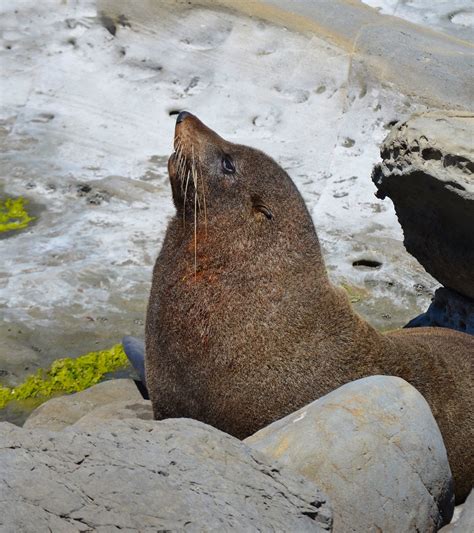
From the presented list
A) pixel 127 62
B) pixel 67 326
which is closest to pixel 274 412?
pixel 67 326

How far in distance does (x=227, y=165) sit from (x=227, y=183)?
0.11 metres

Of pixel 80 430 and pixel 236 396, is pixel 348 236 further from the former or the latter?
pixel 80 430

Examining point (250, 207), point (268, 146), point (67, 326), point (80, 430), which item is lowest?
point (67, 326)

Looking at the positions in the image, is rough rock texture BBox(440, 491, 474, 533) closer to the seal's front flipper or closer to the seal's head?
the seal's head

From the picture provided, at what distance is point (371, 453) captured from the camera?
4441 mm

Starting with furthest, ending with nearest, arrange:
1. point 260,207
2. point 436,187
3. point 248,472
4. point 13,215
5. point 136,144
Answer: point 136,144
point 13,215
point 436,187
point 260,207
point 248,472

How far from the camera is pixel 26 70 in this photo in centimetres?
1135

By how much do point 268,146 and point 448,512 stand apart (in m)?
6.26

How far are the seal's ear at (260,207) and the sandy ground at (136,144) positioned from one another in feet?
7.81

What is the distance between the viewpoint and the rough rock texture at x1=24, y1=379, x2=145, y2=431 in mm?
6215

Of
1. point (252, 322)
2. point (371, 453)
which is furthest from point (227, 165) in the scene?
point (371, 453)

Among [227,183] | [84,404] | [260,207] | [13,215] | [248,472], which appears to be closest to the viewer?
[248,472]

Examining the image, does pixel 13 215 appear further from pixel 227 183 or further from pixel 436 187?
pixel 436 187

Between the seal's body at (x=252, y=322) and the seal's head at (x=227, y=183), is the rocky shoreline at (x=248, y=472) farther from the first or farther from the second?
the seal's head at (x=227, y=183)
